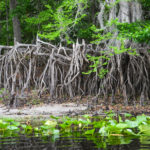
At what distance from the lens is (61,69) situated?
29.9 feet

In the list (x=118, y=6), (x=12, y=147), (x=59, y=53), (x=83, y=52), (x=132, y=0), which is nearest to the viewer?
(x=12, y=147)

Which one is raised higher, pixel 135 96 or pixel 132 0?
pixel 132 0

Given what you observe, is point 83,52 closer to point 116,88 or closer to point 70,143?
point 116,88

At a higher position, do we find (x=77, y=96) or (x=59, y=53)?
(x=59, y=53)

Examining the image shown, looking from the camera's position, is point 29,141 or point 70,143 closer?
point 70,143

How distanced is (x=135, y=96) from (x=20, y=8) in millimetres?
8110

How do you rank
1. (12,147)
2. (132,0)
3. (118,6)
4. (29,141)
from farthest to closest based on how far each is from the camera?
(118,6), (132,0), (29,141), (12,147)

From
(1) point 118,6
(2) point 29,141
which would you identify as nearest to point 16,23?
Answer: (1) point 118,6

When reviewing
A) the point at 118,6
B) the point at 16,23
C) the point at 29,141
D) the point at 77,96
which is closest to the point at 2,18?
the point at 16,23

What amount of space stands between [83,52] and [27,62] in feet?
6.42

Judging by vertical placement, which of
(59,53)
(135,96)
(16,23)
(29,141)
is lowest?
(135,96)

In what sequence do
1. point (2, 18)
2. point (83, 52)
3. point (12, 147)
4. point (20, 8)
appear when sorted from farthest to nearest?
point (2, 18)
point (20, 8)
point (83, 52)
point (12, 147)

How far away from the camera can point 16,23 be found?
51.3 feet

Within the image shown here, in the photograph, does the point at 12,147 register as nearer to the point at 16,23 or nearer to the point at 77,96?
the point at 77,96
